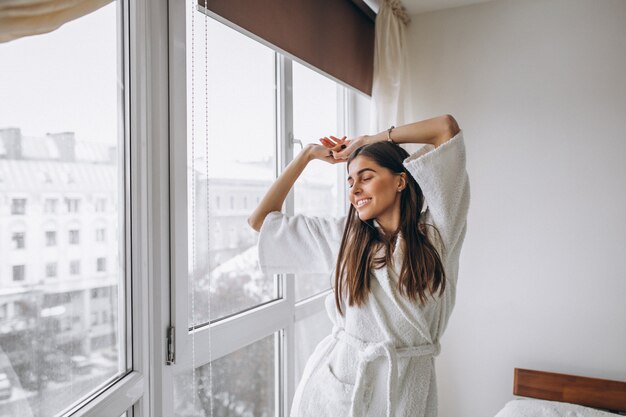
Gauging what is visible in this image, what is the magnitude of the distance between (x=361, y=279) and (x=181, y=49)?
75 cm

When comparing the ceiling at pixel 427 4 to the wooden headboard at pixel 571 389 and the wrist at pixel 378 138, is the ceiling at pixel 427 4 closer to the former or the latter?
the wrist at pixel 378 138

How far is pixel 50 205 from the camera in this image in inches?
34.4

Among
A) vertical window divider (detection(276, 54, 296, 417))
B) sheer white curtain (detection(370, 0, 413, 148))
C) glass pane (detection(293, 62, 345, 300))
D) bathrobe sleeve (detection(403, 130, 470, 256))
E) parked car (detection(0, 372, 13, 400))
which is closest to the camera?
parked car (detection(0, 372, 13, 400))

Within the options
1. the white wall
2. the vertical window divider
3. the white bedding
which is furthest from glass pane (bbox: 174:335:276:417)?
the white wall

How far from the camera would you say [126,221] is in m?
1.14

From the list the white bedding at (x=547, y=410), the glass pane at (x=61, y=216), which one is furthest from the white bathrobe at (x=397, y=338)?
the white bedding at (x=547, y=410)

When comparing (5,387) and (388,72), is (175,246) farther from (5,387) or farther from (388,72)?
(388,72)

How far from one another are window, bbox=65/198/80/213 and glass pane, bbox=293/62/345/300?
3.34ft

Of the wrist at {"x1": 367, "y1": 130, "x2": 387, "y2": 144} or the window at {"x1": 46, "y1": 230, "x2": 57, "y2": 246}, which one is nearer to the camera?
the window at {"x1": 46, "y1": 230, "x2": 57, "y2": 246}

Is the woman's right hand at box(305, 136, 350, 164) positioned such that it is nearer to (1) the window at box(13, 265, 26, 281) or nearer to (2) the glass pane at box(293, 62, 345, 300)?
(2) the glass pane at box(293, 62, 345, 300)

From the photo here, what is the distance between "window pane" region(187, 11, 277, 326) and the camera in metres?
1.33

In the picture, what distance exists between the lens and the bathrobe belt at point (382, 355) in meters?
1.12

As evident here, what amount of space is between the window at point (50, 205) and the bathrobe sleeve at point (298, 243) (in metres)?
0.56

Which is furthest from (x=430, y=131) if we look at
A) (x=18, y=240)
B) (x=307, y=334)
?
(x=307, y=334)
